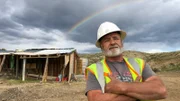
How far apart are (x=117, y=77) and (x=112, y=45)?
16.2 inches

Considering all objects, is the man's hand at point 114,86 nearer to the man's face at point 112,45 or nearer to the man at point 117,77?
the man at point 117,77

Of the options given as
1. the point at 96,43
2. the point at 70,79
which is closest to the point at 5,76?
the point at 70,79

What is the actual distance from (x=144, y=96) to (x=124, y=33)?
91cm

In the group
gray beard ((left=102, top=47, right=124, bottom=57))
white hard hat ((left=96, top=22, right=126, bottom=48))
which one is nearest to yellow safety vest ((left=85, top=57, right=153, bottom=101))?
gray beard ((left=102, top=47, right=124, bottom=57))

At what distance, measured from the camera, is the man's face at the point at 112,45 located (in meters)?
2.21

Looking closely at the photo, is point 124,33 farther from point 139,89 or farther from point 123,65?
point 139,89

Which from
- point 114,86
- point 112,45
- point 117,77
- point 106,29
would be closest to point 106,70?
point 117,77

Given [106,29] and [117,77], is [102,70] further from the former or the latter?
[106,29]

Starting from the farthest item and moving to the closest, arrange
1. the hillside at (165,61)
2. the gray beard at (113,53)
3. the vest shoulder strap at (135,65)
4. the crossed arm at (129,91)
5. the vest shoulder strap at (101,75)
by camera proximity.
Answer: the hillside at (165,61) < the gray beard at (113,53) < the vest shoulder strap at (135,65) < the vest shoulder strap at (101,75) < the crossed arm at (129,91)

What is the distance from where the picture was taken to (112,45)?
7.34 ft

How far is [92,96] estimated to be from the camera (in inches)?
75.8

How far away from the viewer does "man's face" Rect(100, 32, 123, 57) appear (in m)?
2.21

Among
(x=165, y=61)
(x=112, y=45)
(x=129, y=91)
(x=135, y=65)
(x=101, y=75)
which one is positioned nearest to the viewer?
(x=129, y=91)

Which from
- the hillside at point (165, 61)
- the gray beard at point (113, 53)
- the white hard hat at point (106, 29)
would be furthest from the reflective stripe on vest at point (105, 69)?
the hillside at point (165, 61)
